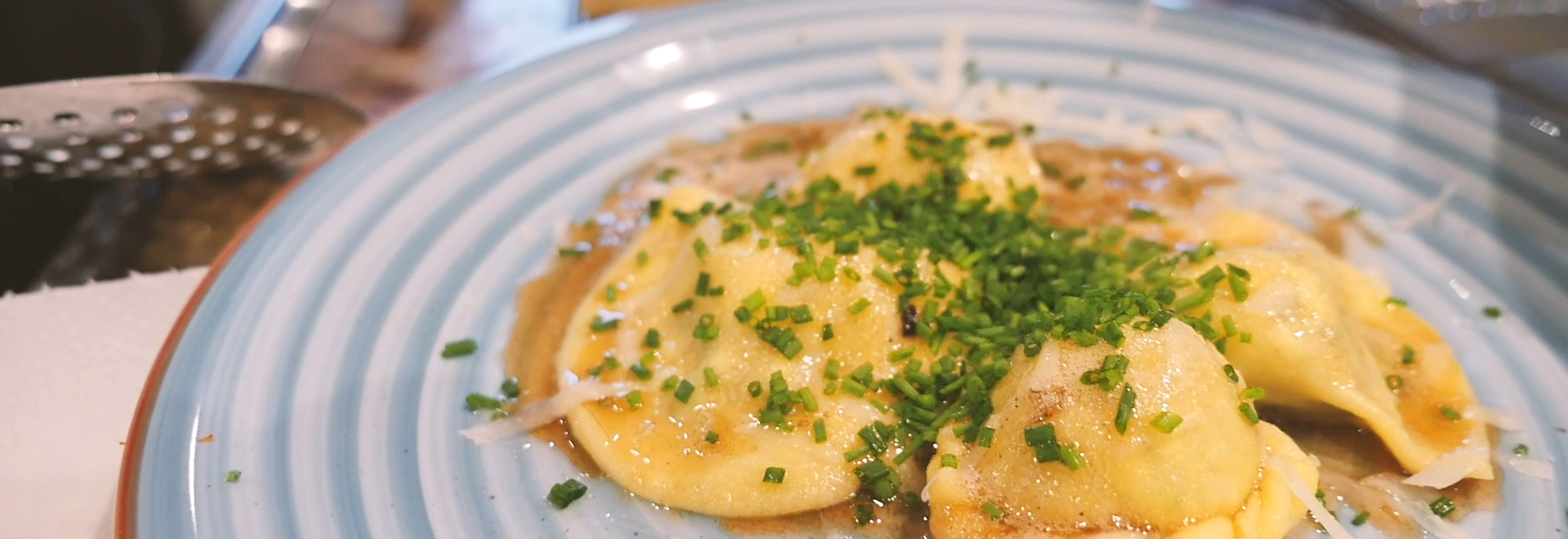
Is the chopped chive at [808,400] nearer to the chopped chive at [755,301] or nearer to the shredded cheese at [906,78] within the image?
the chopped chive at [755,301]

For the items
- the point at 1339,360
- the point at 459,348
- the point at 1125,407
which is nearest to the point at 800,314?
the point at 1125,407

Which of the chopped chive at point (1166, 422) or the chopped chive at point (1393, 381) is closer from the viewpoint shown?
the chopped chive at point (1166, 422)

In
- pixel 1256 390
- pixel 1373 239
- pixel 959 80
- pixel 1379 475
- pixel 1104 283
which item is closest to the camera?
pixel 1256 390

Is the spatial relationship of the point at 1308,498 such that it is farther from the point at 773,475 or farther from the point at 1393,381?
the point at 773,475

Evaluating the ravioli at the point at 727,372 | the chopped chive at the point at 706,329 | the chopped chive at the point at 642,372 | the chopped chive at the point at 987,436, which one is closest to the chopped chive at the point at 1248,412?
the chopped chive at the point at 987,436

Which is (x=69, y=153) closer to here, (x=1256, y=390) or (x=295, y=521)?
(x=295, y=521)

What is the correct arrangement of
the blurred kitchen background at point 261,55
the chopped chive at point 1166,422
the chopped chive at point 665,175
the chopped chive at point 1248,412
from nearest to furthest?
the chopped chive at point 1166,422, the chopped chive at point 1248,412, the blurred kitchen background at point 261,55, the chopped chive at point 665,175

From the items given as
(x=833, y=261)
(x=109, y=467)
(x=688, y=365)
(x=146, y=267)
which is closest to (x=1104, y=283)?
(x=833, y=261)
